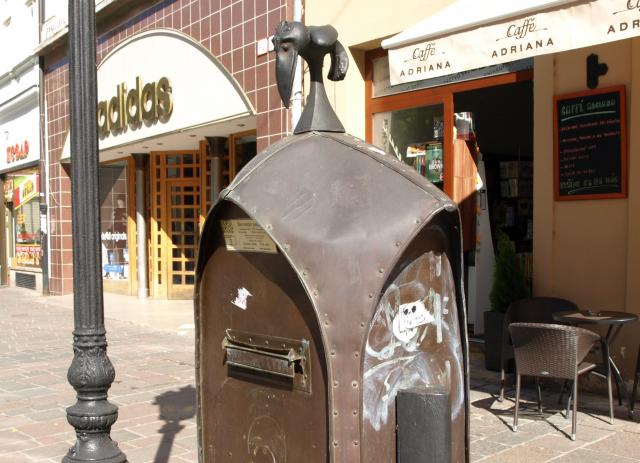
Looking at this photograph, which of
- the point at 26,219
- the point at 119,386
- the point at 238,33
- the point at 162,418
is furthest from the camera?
the point at 26,219

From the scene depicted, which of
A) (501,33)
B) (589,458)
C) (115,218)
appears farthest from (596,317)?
(115,218)

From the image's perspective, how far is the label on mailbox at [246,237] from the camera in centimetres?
245

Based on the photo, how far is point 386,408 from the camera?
2385 mm

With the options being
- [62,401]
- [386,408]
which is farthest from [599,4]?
[62,401]

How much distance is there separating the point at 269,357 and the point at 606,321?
3.53m

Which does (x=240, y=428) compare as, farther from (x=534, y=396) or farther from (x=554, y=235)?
(x=554, y=235)

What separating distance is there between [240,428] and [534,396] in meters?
4.29

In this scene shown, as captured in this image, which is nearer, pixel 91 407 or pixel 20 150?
pixel 91 407

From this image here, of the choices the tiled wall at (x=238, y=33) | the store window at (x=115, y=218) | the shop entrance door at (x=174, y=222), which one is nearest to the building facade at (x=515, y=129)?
the tiled wall at (x=238, y=33)

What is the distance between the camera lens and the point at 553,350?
511 cm

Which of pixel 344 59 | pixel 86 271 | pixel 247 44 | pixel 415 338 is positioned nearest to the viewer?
pixel 415 338

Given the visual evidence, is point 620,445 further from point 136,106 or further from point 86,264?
point 136,106

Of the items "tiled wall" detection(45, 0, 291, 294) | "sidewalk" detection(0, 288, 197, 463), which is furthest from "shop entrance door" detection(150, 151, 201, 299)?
"tiled wall" detection(45, 0, 291, 294)

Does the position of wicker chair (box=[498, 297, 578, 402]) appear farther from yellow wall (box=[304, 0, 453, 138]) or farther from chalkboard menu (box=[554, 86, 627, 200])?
yellow wall (box=[304, 0, 453, 138])
